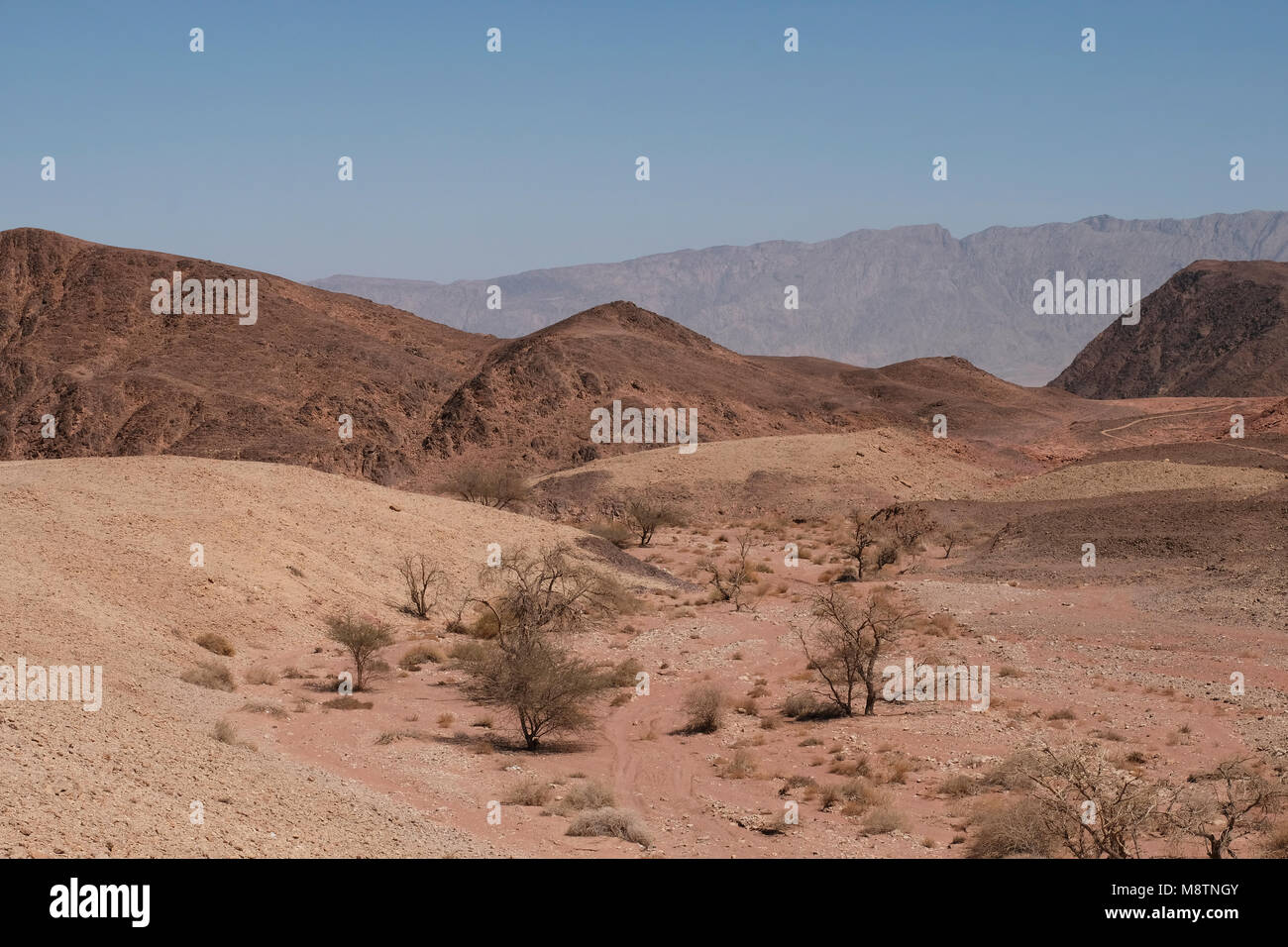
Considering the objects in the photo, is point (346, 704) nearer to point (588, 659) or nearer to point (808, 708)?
point (588, 659)

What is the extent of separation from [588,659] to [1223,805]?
14204mm

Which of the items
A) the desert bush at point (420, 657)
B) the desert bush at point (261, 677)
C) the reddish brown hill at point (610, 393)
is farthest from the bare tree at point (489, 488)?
the desert bush at point (261, 677)

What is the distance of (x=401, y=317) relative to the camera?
9406cm

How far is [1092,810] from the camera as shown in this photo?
11.5 metres

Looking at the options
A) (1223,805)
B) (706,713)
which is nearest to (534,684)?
(706,713)

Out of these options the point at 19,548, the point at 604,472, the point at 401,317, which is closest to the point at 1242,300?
the point at 401,317

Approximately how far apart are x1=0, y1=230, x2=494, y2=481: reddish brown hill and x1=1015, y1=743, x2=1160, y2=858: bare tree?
5260 cm

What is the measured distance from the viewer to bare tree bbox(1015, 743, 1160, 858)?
1052 centimetres

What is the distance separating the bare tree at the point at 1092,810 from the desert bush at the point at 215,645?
1439cm

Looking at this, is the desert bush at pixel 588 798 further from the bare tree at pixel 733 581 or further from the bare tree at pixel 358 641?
the bare tree at pixel 733 581

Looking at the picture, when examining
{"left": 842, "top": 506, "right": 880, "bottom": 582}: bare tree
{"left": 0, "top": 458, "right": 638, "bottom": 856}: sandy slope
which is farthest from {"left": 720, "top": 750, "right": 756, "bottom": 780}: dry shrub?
{"left": 842, "top": 506, "right": 880, "bottom": 582}: bare tree

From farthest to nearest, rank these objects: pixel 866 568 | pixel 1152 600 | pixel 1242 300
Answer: pixel 1242 300
pixel 866 568
pixel 1152 600
